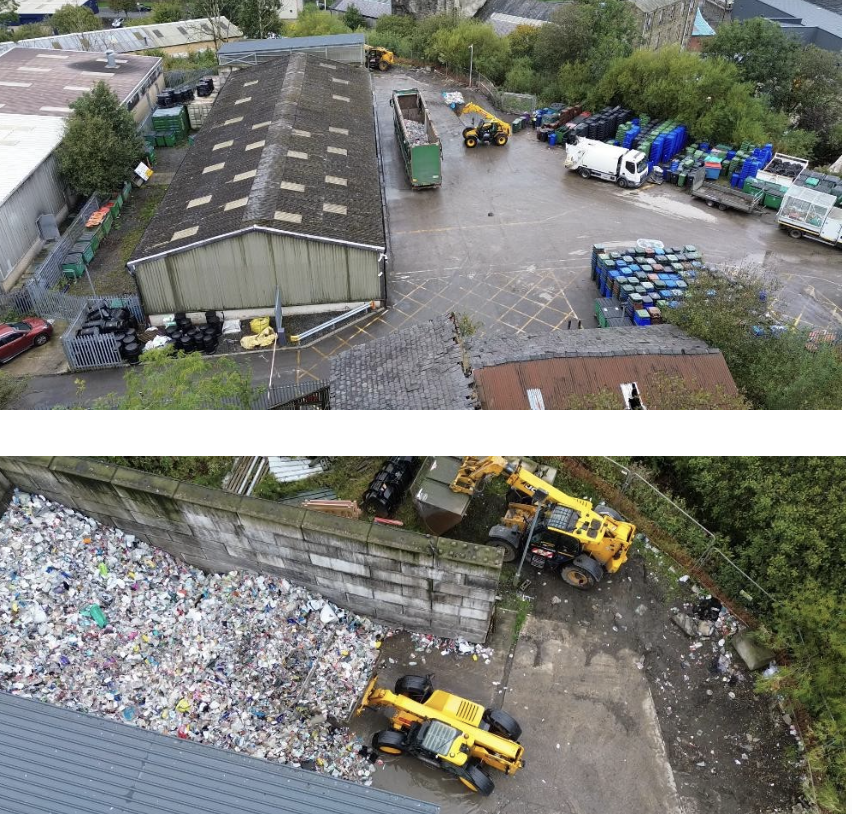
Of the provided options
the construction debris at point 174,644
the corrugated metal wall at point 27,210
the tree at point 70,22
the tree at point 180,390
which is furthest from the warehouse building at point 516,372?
the tree at point 70,22

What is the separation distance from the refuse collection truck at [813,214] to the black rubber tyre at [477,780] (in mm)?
25009

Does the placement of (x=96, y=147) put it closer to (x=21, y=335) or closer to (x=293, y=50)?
(x=21, y=335)

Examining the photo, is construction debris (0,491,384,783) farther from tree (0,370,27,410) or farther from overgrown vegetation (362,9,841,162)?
overgrown vegetation (362,9,841,162)

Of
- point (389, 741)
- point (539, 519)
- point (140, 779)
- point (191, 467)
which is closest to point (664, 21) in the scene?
point (539, 519)

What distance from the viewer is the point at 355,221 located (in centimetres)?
2342

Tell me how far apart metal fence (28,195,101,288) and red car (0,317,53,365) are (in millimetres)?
2012

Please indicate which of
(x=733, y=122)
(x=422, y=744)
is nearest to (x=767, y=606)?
(x=422, y=744)

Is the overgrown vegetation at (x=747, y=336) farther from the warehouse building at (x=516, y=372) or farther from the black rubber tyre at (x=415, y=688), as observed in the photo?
the black rubber tyre at (x=415, y=688)

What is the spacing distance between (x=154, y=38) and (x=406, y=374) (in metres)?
45.7

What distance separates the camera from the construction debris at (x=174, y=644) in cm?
1215

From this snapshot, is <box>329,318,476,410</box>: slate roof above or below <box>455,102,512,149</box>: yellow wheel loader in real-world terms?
below

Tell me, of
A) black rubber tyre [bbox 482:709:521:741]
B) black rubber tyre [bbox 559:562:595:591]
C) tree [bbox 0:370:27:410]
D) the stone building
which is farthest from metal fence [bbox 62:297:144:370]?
the stone building

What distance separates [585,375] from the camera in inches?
682

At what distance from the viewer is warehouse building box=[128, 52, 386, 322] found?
22.0 meters
